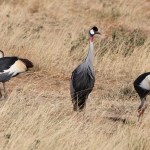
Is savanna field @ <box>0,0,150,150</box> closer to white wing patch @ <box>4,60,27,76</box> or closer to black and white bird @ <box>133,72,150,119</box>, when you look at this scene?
black and white bird @ <box>133,72,150,119</box>

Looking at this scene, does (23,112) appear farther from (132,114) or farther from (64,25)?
(64,25)

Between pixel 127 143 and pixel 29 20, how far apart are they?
1157 cm

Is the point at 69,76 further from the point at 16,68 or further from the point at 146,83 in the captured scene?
the point at 146,83

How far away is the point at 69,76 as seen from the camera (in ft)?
36.0

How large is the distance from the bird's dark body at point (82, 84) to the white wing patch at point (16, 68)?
3.98 ft

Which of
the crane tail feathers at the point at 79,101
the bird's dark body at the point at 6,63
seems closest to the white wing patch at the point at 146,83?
the crane tail feathers at the point at 79,101

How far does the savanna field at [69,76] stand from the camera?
6.13 m

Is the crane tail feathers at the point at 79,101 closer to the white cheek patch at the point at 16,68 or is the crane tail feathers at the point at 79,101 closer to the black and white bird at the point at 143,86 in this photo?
the black and white bird at the point at 143,86

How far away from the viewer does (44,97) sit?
9.20 meters

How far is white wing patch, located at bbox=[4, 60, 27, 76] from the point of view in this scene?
30.0ft

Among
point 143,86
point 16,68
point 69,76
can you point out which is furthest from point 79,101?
point 69,76

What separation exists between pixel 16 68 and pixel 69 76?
1999 millimetres

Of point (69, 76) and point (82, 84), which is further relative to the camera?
point (69, 76)

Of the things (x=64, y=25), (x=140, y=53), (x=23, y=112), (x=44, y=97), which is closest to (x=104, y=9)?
(x=64, y=25)
